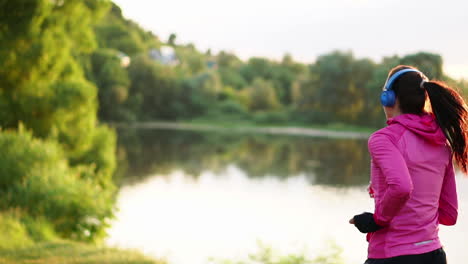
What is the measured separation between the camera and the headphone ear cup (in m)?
1.93

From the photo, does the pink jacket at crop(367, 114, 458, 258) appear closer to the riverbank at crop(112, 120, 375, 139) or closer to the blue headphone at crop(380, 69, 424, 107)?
the blue headphone at crop(380, 69, 424, 107)

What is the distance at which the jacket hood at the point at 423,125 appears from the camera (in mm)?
1851

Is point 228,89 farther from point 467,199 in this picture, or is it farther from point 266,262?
point 266,262

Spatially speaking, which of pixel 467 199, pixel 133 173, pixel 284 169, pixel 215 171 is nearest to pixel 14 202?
pixel 467 199

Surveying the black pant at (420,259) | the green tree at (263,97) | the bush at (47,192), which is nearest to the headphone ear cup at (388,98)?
the black pant at (420,259)

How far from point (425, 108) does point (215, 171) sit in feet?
74.7

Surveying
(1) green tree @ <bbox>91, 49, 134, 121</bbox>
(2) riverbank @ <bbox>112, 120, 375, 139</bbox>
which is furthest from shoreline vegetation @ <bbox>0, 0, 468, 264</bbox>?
(1) green tree @ <bbox>91, 49, 134, 121</bbox>

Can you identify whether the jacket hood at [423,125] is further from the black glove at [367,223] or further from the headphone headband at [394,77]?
the black glove at [367,223]

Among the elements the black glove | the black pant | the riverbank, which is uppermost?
the black glove

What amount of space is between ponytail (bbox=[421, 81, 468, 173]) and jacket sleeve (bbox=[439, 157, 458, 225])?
3.3 inches

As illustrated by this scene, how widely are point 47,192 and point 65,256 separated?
124 inches

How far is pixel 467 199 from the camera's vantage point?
15422 millimetres

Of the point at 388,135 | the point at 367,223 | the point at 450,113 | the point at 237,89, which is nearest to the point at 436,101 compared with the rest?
the point at 450,113

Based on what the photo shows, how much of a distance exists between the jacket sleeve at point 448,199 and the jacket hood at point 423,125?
7.3 inches
